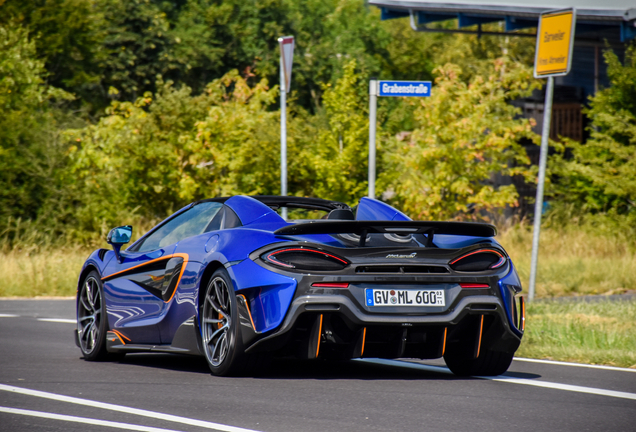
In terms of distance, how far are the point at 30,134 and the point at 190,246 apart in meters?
16.9

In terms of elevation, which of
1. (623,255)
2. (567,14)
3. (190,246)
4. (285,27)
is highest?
(285,27)

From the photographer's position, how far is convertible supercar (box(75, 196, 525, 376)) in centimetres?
591

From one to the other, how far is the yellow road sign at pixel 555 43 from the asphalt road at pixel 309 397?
523cm

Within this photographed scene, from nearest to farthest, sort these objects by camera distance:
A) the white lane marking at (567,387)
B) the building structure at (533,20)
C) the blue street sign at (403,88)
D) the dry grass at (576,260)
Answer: the white lane marking at (567,387) → the blue street sign at (403,88) → the dry grass at (576,260) → the building structure at (533,20)

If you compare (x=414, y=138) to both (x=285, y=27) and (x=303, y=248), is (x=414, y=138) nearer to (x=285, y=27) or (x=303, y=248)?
(x=303, y=248)

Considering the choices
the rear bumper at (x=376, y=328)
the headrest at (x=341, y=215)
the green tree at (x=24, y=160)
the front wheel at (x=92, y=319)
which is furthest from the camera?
the green tree at (x=24, y=160)

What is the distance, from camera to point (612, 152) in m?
23.3

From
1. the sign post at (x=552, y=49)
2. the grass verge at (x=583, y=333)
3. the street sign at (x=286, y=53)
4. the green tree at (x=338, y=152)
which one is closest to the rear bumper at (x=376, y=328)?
the grass verge at (x=583, y=333)

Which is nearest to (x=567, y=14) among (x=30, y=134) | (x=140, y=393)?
(x=140, y=393)

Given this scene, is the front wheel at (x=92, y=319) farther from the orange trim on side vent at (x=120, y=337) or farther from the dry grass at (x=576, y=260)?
the dry grass at (x=576, y=260)

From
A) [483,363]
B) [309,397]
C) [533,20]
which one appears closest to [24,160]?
[533,20]

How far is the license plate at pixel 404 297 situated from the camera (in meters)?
5.92

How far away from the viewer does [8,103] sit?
23.5m

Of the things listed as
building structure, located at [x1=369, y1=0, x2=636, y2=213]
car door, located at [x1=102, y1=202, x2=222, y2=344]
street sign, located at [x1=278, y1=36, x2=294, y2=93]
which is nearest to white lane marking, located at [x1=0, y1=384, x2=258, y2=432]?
car door, located at [x1=102, y1=202, x2=222, y2=344]
